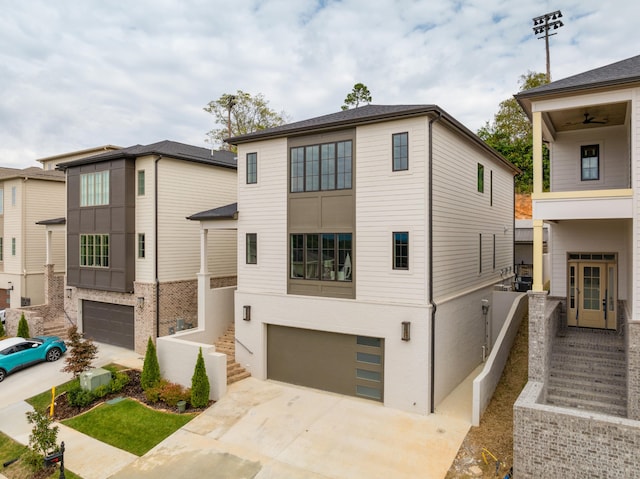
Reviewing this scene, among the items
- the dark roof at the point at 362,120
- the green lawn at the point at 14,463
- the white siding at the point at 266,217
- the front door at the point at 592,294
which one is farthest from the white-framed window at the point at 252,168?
the front door at the point at 592,294

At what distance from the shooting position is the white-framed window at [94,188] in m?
19.0

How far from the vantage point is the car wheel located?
17594 millimetres

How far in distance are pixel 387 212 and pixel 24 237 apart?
77.8 feet

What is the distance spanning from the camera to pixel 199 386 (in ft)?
40.9

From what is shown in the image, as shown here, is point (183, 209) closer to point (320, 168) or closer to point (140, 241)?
point (140, 241)

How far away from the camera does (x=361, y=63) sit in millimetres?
27469

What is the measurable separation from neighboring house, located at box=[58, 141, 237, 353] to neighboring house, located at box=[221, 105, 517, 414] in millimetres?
4126

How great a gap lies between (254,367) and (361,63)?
2155 centimetres

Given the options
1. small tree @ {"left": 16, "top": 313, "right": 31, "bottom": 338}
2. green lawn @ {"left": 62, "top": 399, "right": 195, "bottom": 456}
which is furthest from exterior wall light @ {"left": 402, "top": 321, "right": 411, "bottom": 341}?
small tree @ {"left": 16, "top": 313, "right": 31, "bottom": 338}

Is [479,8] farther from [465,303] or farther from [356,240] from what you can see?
[465,303]

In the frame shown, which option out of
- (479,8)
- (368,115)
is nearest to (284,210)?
(368,115)

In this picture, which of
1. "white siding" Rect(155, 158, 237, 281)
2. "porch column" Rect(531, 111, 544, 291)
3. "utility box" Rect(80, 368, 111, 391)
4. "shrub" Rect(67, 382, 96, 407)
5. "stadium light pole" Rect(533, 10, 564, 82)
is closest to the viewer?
"porch column" Rect(531, 111, 544, 291)

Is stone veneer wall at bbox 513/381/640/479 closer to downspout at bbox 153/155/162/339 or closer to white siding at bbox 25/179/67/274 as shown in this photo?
downspout at bbox 153/155/162/339

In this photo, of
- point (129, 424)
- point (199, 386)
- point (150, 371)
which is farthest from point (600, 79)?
point (150, 371)
